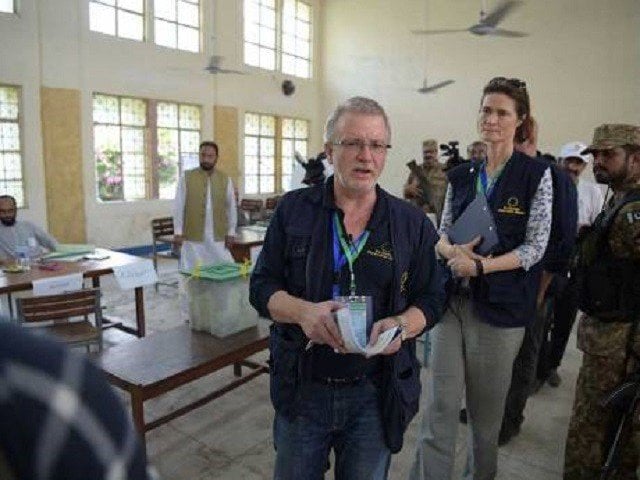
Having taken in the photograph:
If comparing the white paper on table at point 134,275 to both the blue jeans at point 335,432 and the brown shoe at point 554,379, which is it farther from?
the brown shoe at point 554,379

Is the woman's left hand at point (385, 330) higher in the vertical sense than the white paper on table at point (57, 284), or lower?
higher

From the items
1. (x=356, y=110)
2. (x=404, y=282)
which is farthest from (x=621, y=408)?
(x=356, y=110)

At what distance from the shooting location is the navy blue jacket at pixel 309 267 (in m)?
1.41

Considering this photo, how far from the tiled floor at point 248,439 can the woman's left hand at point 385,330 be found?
154 cm

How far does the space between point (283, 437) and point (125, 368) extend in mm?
1160

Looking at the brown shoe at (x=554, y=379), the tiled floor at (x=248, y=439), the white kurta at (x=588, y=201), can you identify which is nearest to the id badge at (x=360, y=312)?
the tiled floor at (x=248, y=439)

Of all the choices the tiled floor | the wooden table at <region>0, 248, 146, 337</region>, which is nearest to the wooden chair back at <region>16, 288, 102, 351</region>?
the wooden table at <region>0, 248, 146, 337</region>

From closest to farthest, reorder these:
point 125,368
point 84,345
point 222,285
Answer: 1. point 125,368
2. point 222,285
3. point 84,345

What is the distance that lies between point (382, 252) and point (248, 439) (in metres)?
1.97

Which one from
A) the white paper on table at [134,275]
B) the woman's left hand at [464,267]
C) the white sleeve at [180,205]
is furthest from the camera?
the white sleeve at [180,205]

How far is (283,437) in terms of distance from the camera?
1.49 meters

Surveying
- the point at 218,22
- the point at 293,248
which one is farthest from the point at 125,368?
the point at 218,22

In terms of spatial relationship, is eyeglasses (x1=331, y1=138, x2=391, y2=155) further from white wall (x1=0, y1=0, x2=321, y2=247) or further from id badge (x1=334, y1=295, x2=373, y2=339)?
white wall (x1=0, y1=0, x2=321, y2=247)

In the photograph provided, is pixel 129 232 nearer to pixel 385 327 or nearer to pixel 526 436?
pixel 526 436
